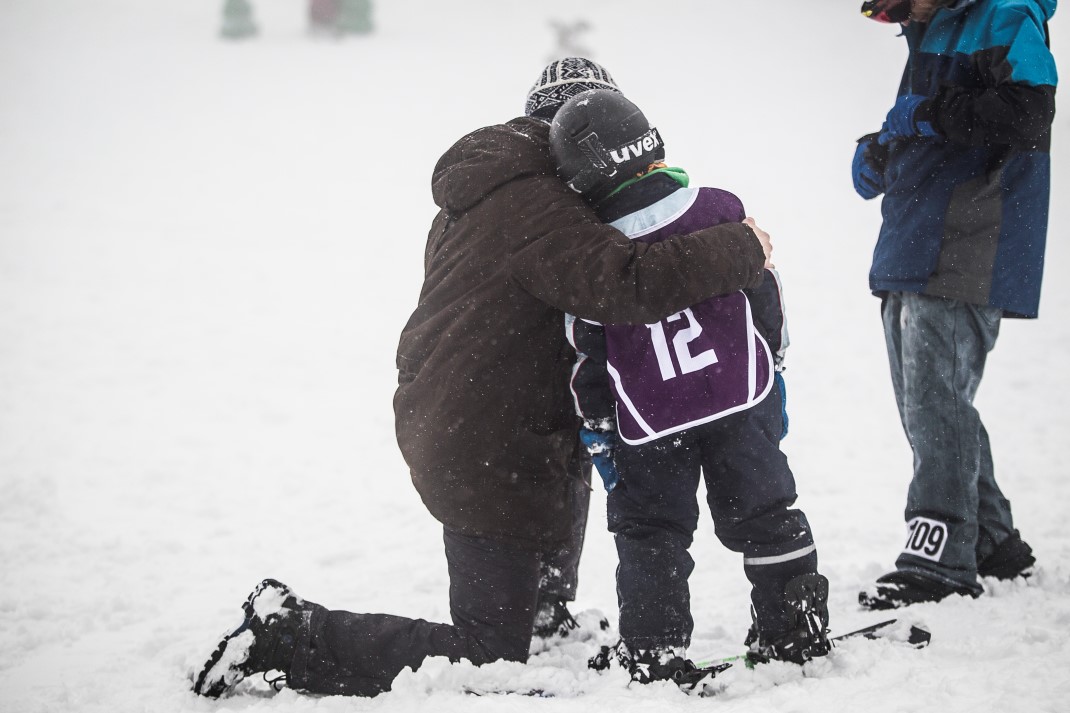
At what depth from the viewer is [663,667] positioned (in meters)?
2.10

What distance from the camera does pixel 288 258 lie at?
8328 millimetres

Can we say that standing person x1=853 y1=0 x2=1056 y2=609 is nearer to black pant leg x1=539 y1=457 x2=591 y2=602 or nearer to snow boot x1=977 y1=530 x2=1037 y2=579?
snow boot x1=977 y1=530 x2=1037 y2=579

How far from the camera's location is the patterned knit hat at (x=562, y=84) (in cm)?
246

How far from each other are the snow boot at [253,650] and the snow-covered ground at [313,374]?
0.24ft

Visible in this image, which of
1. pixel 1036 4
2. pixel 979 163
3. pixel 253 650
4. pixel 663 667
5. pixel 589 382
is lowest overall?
pixel 663 667

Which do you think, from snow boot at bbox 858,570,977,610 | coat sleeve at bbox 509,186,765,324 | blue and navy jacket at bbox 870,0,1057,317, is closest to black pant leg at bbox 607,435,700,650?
coat sleeve at bbox 509,186,765,324

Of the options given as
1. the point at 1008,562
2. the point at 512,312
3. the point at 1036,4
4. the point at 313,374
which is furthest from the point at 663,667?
the point at 313,374

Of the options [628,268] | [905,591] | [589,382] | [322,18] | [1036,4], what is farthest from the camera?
[322,18]

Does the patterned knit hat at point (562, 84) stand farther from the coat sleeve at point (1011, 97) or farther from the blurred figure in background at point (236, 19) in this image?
the blurred figure in background at point (236, 19)

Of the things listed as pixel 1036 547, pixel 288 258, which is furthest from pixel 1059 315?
pixel 288 258

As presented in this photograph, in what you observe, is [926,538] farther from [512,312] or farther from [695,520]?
[512,312]

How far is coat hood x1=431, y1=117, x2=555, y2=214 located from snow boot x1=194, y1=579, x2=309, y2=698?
1.20 metres

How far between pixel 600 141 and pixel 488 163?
301 mm

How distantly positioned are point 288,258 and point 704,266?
6.98 meters
